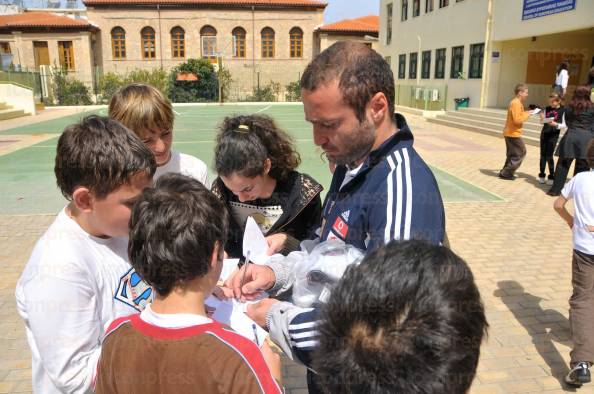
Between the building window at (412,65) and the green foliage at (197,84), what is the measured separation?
16.7m

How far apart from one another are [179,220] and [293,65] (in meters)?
46.1

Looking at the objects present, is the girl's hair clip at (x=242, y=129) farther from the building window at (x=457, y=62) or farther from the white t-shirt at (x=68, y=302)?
the building window at (x=457, y=62)

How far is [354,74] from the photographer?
169 cm

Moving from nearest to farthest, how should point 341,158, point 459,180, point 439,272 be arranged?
point 439,272 < point 341,158 < point 459,180

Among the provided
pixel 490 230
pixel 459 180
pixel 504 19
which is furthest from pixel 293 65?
pixel 490 230

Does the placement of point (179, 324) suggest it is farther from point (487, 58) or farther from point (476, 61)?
point (476, 61)

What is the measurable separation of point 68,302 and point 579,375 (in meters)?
3.32

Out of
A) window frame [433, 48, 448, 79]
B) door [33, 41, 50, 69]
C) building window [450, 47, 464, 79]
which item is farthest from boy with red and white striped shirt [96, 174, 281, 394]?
door [33, 41, 50, 69]

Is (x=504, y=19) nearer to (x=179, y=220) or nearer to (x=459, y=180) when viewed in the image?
(x=459, y=180)

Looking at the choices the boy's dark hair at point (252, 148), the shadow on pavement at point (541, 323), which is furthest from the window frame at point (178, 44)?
the boy's dark hair at point (252, 148)

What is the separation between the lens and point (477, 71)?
2272 centimetres

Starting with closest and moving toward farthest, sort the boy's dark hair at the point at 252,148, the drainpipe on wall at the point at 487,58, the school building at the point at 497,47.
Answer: the boy's dark hair at the point at 252,148 → the school building at the point at 497,47 → the drainpipe on wall at the point at 487,58

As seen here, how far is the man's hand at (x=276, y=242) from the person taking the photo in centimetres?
239

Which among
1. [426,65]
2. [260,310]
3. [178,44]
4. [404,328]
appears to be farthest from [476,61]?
[178,44]
